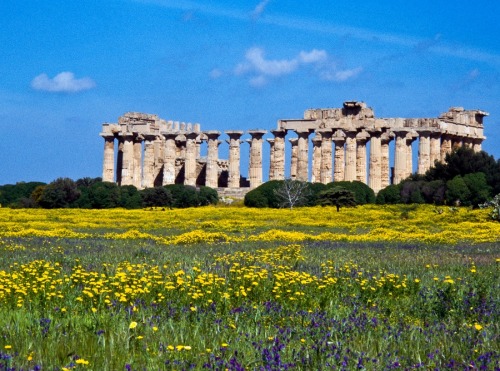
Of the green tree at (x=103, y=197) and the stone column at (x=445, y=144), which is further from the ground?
the stone column at (x=445, y=144)

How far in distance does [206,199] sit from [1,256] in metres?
53.1

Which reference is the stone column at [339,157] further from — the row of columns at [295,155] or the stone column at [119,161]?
the stone column at [119,161]

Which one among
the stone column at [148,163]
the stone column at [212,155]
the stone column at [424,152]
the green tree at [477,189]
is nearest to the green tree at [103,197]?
the stone column at [212,155]

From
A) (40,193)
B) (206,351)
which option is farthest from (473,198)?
(206,351)

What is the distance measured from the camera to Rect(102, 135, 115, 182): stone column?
298ft

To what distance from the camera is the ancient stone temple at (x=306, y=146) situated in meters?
81.9

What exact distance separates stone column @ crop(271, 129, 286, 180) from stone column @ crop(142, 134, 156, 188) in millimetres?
13522

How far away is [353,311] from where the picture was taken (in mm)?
13766

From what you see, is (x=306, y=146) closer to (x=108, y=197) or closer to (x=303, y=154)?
(x=303, y=154)

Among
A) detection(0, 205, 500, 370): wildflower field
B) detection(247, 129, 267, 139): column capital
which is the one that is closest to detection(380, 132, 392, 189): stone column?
detection(247, 129, 267, 139): column capital

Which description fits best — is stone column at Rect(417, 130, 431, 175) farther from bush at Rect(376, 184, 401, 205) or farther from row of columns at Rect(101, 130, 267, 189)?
row of columns at Rect(101, 130, 267, 189)

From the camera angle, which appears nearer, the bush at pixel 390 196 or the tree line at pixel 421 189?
the tree line at pixel 421 189

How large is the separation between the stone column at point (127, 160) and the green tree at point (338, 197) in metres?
27.0

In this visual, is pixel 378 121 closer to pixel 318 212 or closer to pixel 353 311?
pixel 318 212
